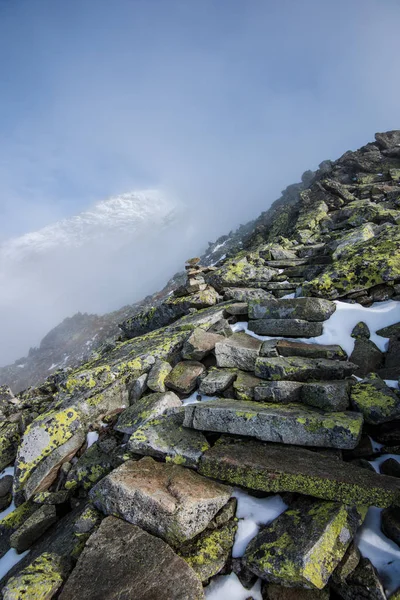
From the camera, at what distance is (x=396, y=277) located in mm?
7664

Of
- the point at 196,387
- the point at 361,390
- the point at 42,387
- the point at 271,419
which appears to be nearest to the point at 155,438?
the point at 196,387

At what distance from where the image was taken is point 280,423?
4.50 metres

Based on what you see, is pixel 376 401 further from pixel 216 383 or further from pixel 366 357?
pixel 216 383

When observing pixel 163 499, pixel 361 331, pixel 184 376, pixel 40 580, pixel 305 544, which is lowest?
pixel 305 544

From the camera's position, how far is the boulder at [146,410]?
18.9ft

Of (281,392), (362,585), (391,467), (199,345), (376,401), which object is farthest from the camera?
(199,345)

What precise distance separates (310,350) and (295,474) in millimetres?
3179

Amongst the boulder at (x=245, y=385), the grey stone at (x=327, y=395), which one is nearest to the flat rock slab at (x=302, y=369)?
the boulder at (x=245, y=385)

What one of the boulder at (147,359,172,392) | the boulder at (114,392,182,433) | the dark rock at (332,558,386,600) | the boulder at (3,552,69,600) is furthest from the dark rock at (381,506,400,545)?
the boulder at (147,359,172,392)

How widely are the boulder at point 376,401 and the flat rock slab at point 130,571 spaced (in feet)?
11.2

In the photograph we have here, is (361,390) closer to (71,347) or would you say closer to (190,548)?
(190,548)

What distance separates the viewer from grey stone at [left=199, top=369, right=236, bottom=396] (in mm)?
6035

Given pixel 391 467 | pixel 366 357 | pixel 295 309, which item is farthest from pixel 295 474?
pixel 295 309

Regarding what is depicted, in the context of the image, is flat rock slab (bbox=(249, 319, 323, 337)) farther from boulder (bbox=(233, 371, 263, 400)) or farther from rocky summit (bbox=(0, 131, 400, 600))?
boulder (bbox=(233, 371, 263, 400))
